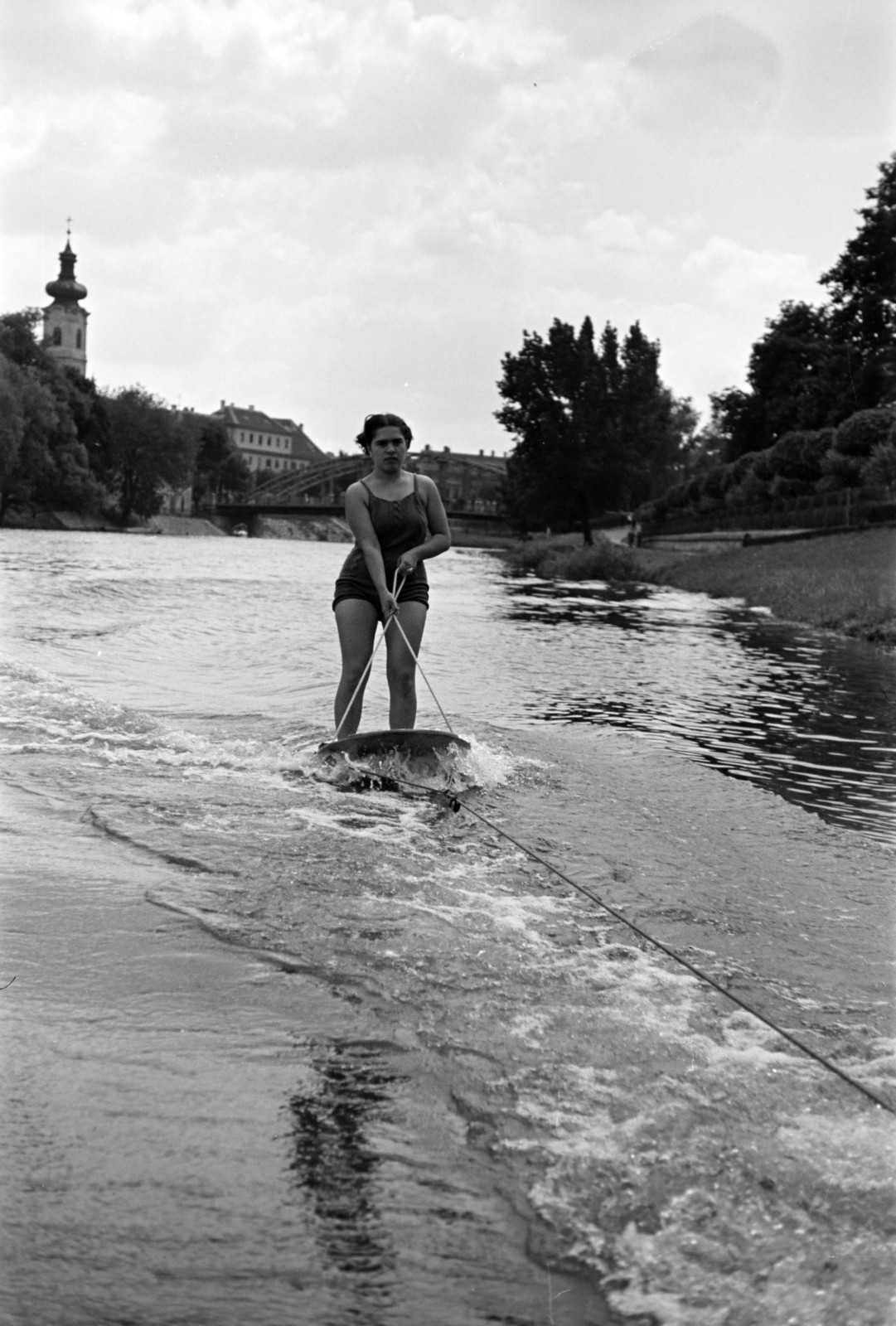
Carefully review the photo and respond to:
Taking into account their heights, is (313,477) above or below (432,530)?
above

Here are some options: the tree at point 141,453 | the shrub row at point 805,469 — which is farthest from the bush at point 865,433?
the tree at point 141,453

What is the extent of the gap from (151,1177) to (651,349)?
292ft

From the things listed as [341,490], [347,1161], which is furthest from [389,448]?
[341,490]

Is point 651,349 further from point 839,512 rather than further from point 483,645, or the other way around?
point 483,645

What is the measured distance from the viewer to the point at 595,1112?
9.31 ft

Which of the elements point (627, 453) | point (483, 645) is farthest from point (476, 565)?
point (483, 645)

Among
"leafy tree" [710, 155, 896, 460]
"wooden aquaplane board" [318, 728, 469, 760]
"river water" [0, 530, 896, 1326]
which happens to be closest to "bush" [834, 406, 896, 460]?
"leafy tree" [710, 155, 896, 460]

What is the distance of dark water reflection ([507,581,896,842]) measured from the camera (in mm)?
7457

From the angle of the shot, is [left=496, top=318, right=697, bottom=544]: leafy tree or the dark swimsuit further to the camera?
[left=496, top=318, right=697, bottom=544]: leafy tree

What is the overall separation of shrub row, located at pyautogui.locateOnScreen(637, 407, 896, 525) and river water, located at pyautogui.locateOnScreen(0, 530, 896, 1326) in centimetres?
3087

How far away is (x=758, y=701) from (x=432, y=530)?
4.45 metres

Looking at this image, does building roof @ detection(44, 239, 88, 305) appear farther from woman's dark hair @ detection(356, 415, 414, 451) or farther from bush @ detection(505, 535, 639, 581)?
woman's dark hair @ detection(356, 415, 414, 451)

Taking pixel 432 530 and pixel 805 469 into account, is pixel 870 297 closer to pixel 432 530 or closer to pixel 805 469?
pixel 805 469

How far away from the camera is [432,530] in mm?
7785
